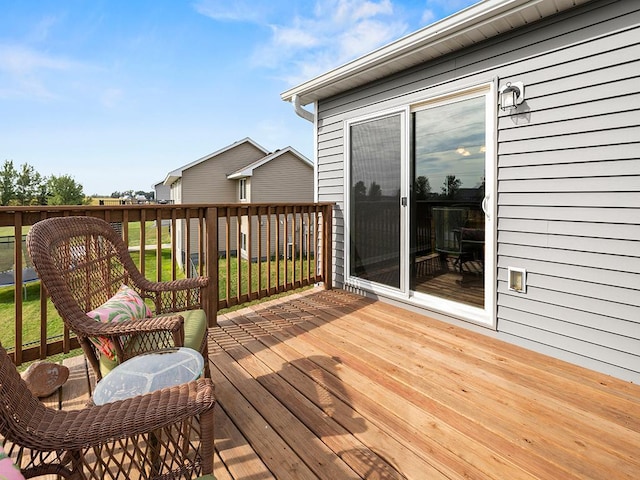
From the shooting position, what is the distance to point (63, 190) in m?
24.4

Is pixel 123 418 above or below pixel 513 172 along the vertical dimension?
below

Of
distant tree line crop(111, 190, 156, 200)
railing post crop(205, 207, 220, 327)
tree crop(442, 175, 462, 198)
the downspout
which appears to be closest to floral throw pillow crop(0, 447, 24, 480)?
railing post crop(205, 207, 220, 327)

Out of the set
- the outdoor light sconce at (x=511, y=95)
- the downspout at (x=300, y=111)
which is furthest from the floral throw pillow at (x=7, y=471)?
the downspout at (x=300, y=111)

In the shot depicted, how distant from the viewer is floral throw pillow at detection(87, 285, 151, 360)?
1554 mm

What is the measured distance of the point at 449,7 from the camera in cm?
576

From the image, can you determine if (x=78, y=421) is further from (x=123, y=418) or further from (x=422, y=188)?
(x=422, y=188)

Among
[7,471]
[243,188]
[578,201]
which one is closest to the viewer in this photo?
[7,471]

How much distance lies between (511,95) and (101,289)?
3169 mm

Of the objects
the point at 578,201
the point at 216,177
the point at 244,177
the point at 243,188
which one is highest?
the point at 216,177

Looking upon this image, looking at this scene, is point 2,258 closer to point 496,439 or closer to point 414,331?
point 414,331

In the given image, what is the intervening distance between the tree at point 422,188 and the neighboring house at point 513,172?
13 millimetres

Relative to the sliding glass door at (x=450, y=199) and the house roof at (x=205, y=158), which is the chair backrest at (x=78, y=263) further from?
the house roof at (x=205, y=158)

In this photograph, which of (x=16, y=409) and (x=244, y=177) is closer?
(x=16, y=409)

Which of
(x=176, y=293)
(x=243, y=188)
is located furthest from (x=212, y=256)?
(x=243, y=188)
